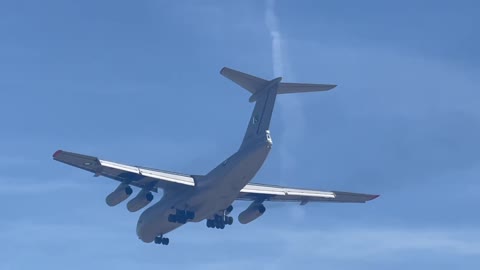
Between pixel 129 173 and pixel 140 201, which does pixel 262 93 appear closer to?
pixel 129 173

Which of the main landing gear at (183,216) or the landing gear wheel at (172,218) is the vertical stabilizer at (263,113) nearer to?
the main landing gear at (183,216)

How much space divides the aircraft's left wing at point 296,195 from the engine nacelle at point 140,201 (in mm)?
4679

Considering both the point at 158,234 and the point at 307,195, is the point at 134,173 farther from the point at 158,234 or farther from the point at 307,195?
the point at 307,195

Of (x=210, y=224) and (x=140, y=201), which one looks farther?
(x=210, y=224)

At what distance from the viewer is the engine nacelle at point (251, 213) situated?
53.8 m

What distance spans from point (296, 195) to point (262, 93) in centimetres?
707

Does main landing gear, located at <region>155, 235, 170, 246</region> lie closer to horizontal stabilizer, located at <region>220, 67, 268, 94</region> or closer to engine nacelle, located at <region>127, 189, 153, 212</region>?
engine nacelle, located at <region>127, 189, 153, 212</region>

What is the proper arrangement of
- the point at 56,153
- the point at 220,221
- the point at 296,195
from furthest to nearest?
the point at 296,195 < the point at 220,221 < the point at 56,153

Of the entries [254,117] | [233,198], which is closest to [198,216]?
[233,198]

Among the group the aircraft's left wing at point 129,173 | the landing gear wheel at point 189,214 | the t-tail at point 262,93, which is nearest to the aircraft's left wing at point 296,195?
the landing gear wheel at point 189,214

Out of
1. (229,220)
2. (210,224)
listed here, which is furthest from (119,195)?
(229,220)

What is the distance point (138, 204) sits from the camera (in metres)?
50.8

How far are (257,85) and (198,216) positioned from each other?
6.53 meters

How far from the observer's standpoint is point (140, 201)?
50781 millimetres
